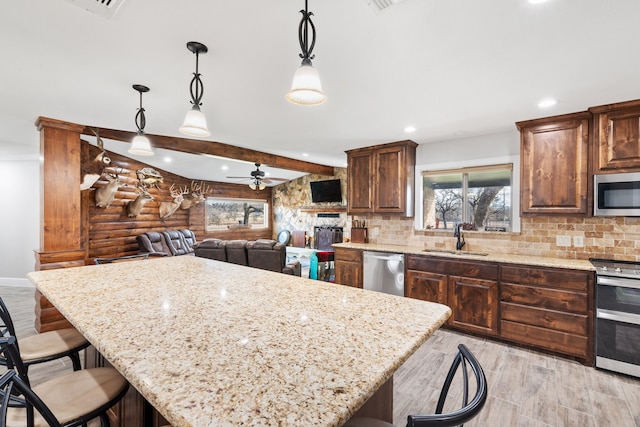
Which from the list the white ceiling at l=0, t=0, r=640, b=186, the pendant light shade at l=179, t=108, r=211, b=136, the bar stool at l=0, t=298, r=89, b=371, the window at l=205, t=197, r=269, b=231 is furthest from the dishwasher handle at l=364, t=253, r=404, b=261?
the window at l=205, t=197, r=269, b=231

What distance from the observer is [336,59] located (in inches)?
80.0

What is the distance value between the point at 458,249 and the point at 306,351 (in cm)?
346

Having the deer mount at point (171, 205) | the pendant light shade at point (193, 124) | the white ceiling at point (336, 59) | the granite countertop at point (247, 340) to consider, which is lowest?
the granite countertop at point (247, 340)

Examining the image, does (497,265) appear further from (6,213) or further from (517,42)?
(6,213)

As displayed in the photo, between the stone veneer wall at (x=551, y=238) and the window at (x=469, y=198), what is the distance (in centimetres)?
15

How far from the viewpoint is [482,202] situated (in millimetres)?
3877

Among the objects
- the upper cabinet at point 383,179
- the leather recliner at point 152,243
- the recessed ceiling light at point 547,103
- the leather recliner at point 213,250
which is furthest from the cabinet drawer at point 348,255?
the leather recliner at point 152,243

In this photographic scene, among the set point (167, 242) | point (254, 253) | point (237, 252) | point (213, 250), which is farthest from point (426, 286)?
point (167, 242)

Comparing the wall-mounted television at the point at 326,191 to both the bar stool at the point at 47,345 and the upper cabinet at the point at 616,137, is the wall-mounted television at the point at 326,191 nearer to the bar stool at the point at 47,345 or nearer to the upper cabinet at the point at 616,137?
the upper cabinet at the point at 616,137

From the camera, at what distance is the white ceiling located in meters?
1.57

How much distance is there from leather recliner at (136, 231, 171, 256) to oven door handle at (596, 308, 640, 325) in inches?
256

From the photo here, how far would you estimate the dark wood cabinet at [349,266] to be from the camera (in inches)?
165

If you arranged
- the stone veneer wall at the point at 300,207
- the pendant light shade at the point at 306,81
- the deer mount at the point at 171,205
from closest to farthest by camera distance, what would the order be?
1. the pendant light shade at the point at 306,81
2. the deer mount at the point at 171,205
3. the stone veneer wall at the point at 300,207

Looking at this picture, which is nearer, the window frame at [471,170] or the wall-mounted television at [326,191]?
the window frame at [471,170]
